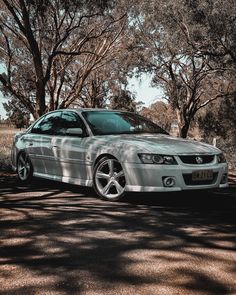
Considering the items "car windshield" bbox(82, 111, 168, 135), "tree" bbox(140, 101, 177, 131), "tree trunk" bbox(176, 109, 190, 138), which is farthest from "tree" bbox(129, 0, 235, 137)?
"tree" bbox(140, 101, 177, 131)

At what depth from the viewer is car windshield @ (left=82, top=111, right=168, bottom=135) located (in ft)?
22.7

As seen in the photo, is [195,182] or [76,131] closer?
[195,182]

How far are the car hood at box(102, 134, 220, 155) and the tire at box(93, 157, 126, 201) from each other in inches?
12.7

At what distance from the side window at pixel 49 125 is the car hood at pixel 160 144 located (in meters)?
1.40

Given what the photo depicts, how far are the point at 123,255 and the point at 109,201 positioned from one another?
2.56 metres

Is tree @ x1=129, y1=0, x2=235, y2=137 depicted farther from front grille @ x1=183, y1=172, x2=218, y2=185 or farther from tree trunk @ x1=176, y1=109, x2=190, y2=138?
front grille @ x1=183, y1=172, x2=218, y2=185

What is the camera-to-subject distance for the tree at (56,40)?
50.6ft

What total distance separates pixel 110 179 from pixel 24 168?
2.70m

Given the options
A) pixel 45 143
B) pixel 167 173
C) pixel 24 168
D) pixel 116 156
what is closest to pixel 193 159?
pixel 167 173

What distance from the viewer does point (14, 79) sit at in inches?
1078

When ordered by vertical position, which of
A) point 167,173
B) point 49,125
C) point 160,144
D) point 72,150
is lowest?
point 167,173

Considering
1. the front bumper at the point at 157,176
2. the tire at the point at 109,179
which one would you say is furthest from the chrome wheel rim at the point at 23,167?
the front bumper at the point at 157,176

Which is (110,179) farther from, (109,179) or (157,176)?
(157,176)

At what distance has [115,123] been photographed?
23.3 feet
